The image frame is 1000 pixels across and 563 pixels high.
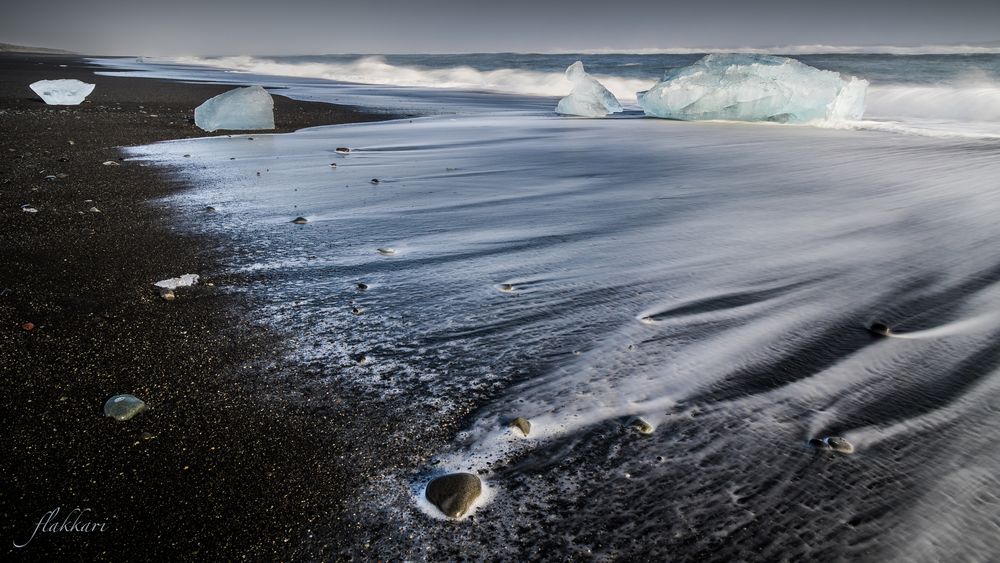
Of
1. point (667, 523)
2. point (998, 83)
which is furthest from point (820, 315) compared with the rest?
point (998, 83)

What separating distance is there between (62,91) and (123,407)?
10960mm

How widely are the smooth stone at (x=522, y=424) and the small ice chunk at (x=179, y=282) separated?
1.60 meters

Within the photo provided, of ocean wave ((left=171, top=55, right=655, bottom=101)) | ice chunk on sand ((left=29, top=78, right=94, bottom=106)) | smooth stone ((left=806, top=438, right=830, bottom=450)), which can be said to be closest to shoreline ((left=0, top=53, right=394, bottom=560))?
smooth stone ((left=806, top=438, right=830, bottom=450))

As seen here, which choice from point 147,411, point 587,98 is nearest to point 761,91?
point 587,98

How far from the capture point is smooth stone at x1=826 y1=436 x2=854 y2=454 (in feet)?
4.21

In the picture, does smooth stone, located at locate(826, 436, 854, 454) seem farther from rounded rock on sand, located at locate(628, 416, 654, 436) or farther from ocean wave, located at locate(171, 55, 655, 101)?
ocean wave, located at locate(171, 55, 655, 101)

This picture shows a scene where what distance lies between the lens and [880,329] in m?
1.90

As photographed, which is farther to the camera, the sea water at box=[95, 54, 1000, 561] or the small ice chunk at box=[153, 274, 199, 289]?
the small ice chunk at box=[153, 274, 199, 289]

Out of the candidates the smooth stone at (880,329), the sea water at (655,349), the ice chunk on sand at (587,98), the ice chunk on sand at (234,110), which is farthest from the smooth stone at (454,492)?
the ice chunk on sand at (587,98)

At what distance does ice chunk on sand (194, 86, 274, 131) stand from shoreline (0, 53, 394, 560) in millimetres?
5134

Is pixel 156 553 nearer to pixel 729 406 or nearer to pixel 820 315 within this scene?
pixel 729 406

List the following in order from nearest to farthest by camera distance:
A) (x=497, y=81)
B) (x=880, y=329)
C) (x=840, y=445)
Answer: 1. (x=840, y=445)
2. (x=880, y=329)
3. (x=497, y=81)

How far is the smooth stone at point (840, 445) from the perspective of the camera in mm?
1284
